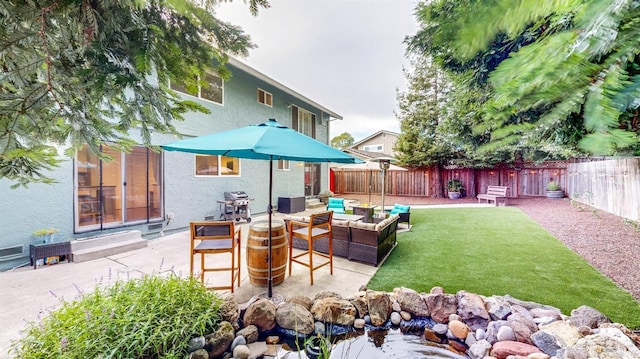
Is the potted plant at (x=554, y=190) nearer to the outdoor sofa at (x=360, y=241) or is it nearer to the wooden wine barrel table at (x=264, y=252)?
the outdoor sofa at (x=360, y=241)

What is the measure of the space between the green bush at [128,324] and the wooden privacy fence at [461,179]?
9.66 metres

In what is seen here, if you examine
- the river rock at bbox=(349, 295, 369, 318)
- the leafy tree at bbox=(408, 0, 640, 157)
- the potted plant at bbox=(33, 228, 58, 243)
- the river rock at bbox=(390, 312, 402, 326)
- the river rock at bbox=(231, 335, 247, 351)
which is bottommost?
the river rock at bbox=(390, 312, 402, 326)

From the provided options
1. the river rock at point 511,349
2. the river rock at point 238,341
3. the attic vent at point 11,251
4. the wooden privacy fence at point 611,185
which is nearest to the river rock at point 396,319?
the river rock at point 511,349

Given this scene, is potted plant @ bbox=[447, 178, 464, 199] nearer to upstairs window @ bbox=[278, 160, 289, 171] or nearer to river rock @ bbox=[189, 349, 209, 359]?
upstairs window @ bbox=[278, 160, 289, 171]

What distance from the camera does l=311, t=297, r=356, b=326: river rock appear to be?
280 centimetres

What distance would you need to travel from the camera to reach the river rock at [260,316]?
2665mm

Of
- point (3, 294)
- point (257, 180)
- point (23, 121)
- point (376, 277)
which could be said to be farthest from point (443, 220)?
point (3, 294)

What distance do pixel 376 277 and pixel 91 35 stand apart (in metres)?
4.34

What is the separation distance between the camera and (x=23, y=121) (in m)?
1.54

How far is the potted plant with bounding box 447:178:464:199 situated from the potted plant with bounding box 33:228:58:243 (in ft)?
54.7

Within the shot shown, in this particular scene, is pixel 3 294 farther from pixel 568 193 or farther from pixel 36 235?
pixel 568 193

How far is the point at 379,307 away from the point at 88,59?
3580 mm

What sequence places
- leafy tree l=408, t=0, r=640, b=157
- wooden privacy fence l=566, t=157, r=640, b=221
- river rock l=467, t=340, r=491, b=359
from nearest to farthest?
leafy tree l=408, t=0, r=640, b=157, river rock l=467, t=340, r=491, b=359, wooden privacy fence l=566, t=157, r=640, b=221

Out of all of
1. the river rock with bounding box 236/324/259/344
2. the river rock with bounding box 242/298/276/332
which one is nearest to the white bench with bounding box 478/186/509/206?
the river rock with bounding box 242/298/276/332
